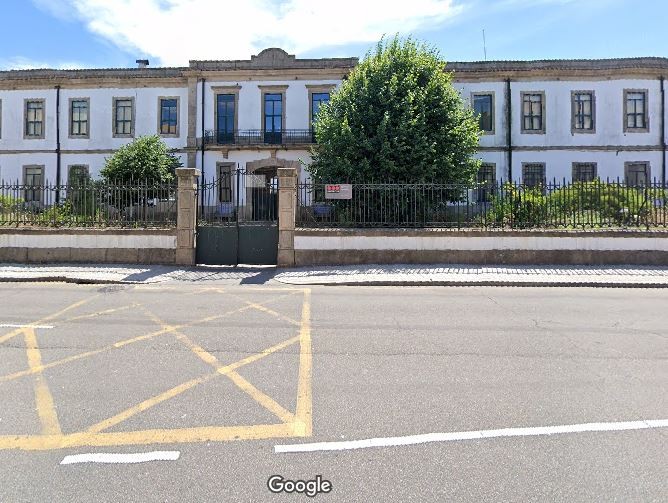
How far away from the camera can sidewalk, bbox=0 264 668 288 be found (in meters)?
11.2

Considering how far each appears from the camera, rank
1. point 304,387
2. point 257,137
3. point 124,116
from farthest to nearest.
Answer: point 124,116 → point 257,137 → point 304,387

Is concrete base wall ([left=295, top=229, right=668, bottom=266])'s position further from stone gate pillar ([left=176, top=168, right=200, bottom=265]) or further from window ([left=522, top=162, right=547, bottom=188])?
window ([left=522, top=162, right=547, bottom=188])

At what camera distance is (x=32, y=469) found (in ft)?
10.1

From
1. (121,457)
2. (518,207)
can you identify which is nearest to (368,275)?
(518,207)

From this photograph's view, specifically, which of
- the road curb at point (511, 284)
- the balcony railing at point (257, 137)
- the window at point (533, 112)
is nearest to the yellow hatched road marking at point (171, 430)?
the road curb at point (511, 284)

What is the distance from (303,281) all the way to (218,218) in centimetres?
466

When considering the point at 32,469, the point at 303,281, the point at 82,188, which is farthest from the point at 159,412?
the point at 82,188

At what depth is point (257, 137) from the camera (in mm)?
27516

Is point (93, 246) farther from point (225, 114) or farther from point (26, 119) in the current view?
point (26, 119)

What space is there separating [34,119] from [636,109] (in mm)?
37459

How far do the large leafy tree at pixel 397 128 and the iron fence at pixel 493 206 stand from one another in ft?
8.17

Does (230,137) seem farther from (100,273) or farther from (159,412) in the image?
(159,412)

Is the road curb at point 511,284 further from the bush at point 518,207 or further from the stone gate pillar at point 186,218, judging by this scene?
the stone gate pillar at point 186,218

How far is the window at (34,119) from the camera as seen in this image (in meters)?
29.0
